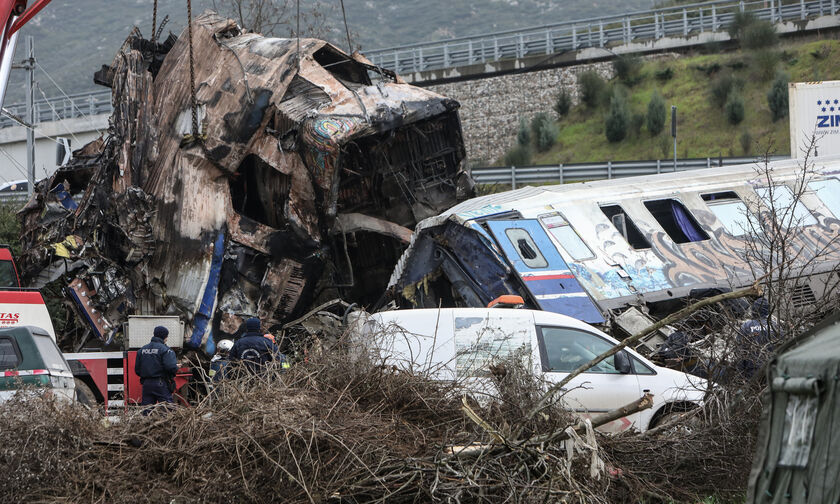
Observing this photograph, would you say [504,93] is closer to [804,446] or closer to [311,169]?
[311,169]

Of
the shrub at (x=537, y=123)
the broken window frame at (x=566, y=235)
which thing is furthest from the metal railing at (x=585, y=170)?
the broken window frame at (x=566, y=235)

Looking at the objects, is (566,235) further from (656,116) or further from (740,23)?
(740,23)

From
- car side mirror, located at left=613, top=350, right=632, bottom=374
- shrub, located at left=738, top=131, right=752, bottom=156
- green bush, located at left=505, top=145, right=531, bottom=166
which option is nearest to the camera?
car side mirror, located at left=613, top=350, right=632, bottom=374

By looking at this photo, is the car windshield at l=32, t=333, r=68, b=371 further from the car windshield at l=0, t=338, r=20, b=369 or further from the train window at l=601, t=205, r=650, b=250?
the train window at l=601, t=205, r=650, b=250

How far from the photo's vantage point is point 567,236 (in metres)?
13.2

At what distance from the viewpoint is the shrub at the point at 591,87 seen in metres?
36.3

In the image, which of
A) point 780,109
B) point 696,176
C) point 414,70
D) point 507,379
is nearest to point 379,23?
point 414,70

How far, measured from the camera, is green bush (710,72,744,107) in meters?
34.2

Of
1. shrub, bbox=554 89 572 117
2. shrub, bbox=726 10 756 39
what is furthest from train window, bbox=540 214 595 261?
shrub, bbox=726 10 756 39

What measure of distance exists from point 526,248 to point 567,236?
849 millimetres

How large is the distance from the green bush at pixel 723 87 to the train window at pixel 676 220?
21.3 meters

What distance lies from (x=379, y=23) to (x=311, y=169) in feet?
321

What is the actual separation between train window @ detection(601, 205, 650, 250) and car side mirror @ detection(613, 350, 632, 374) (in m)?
4.64

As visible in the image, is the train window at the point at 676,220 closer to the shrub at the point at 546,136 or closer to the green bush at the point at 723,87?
the green bush at the point at 723,87
